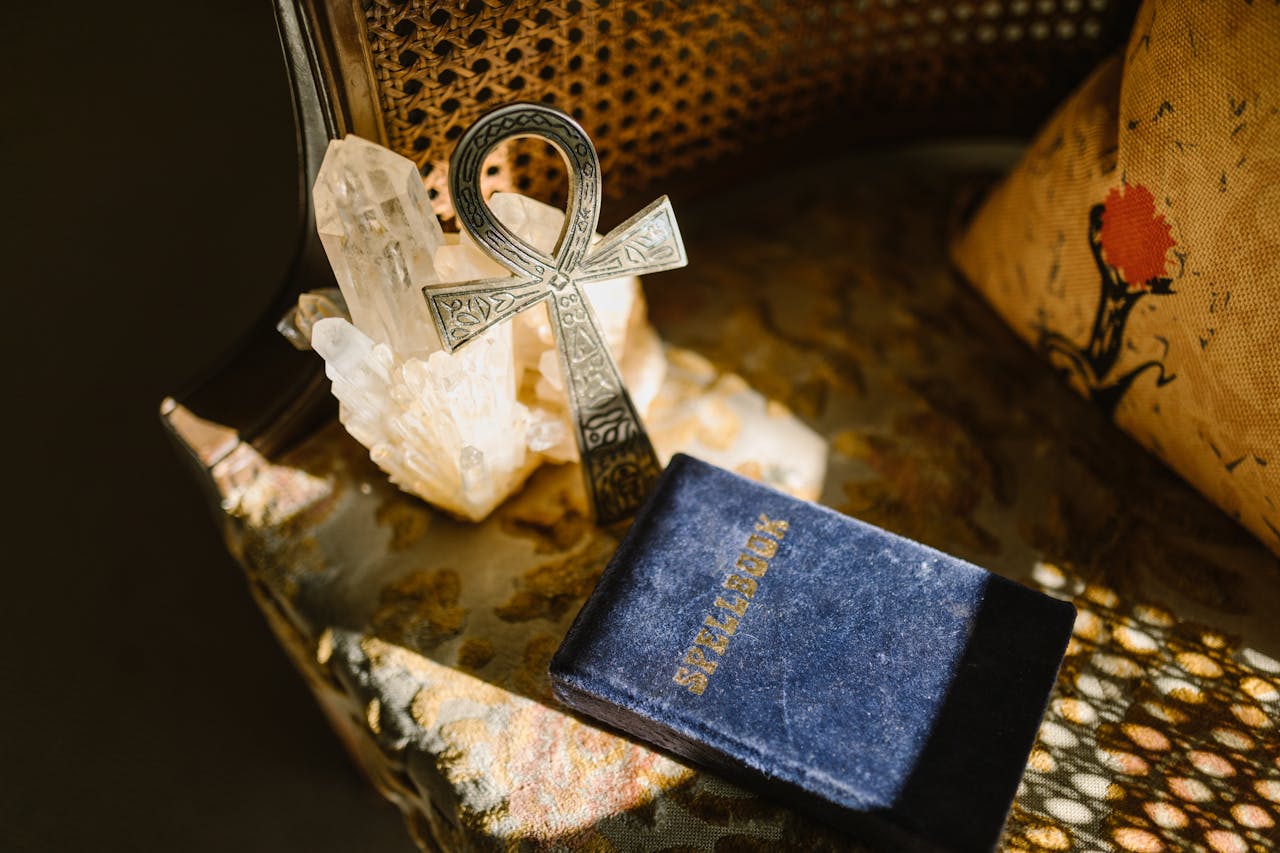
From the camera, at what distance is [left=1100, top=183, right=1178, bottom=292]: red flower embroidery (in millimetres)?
637

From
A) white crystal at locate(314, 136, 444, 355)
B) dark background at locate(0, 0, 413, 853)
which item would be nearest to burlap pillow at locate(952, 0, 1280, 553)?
white crystal at locate(314, 136, 444, 355)

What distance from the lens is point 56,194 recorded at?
41.4 inches

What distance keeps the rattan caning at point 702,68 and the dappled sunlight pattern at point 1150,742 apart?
18.5 inches

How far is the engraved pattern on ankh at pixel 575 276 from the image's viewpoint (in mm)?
518

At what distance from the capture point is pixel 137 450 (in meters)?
0.96

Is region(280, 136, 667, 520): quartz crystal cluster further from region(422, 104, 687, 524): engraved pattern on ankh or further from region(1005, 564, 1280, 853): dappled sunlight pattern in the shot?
region(1005, 564, 1280, 853): dappled sunlight pattern

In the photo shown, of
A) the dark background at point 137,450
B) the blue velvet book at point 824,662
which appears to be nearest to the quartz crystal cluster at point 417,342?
the blue velvet book at point 824,662

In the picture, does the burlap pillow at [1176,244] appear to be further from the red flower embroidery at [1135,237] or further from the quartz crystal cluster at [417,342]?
the quartz crystal cluster at [417,342]

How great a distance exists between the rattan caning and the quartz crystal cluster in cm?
8

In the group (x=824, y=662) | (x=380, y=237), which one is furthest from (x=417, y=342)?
(x=824, y=662)

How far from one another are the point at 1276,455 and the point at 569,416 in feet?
1.53

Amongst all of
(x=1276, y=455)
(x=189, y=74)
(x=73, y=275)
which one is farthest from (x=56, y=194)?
(x=1276, y=455)

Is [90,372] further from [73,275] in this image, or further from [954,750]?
[954,750]

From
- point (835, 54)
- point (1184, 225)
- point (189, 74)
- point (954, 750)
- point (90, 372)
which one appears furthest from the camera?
point (189, 74)
